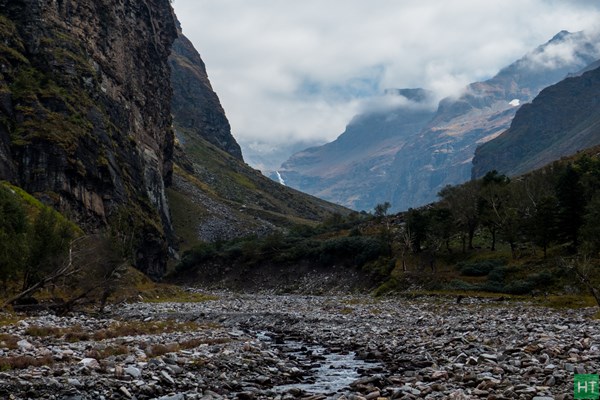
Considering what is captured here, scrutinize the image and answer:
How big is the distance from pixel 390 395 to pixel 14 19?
137 metres

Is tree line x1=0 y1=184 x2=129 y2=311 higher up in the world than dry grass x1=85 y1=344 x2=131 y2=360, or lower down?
higher up

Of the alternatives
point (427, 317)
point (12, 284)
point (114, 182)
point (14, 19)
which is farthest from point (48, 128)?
point (427, 317)

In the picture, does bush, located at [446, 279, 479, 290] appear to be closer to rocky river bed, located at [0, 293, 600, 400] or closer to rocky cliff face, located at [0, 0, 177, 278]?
rocky river bed, located at [0, 293, 600, 400]

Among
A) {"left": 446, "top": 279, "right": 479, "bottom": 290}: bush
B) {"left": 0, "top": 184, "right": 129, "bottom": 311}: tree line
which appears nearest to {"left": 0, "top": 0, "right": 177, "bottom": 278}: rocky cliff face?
{"left": 0, "top": 184, "right": 129, "bottom": 311}: tree line

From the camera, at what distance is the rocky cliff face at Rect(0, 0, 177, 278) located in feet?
331

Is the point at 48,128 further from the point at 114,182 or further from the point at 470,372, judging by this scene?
the point at 470,372

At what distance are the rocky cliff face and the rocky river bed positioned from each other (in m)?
58.6

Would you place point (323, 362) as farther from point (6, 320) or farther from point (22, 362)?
point (6, 320)

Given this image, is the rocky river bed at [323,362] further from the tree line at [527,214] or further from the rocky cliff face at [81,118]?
the rocky cliff face at [81,118]

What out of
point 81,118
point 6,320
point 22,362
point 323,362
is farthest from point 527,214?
point 81,118

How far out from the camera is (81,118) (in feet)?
379

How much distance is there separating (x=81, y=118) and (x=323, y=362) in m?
106

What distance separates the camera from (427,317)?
1656 inches

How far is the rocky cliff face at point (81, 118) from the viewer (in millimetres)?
100875
